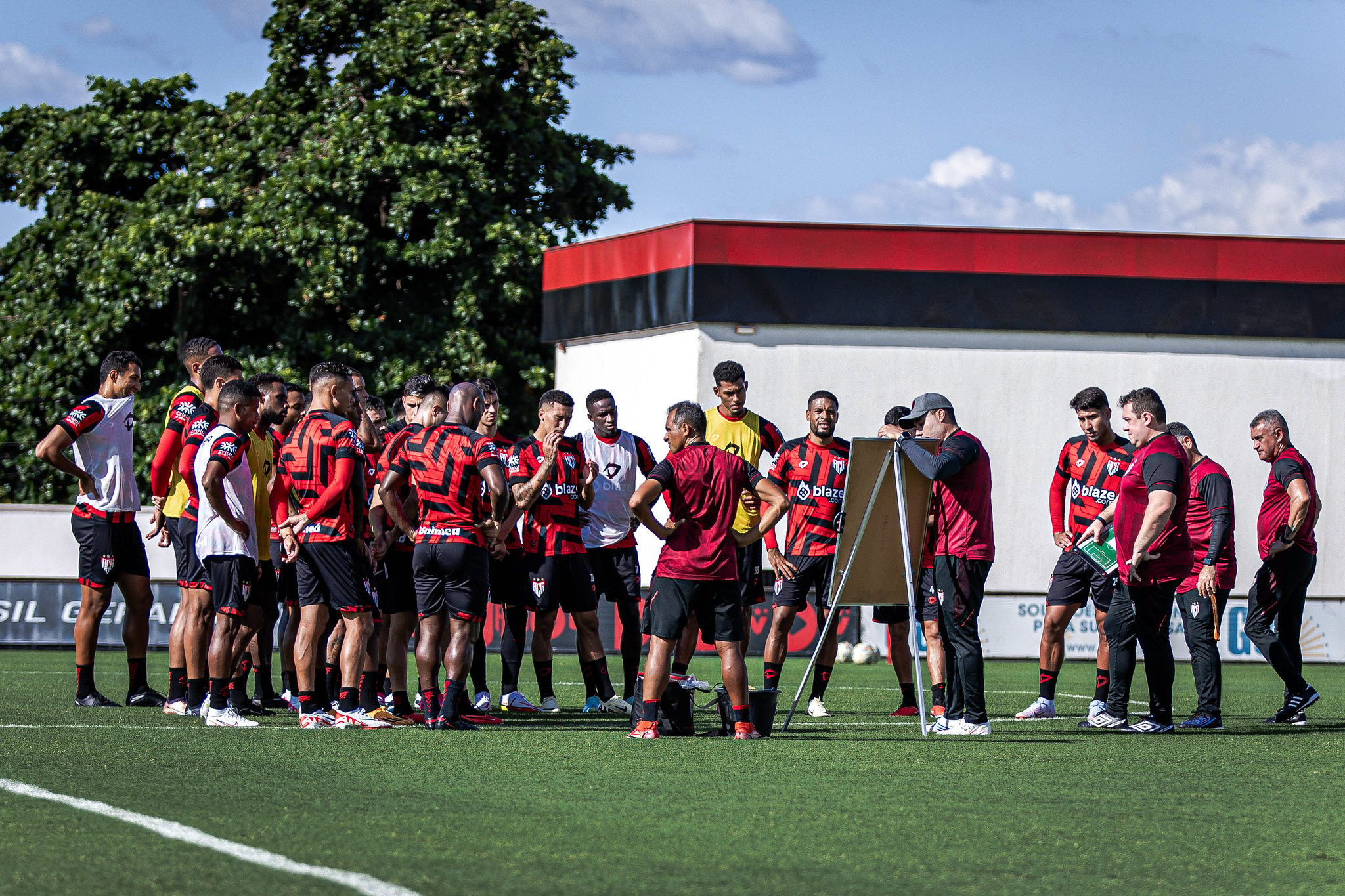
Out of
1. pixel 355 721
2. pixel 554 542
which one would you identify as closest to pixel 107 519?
pixel 355 721

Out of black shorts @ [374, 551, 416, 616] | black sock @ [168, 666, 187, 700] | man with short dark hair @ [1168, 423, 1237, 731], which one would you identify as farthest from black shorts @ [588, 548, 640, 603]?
man with short dark hair @ [1168, 423, 1237, 731]

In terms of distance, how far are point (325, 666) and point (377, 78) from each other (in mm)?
20257

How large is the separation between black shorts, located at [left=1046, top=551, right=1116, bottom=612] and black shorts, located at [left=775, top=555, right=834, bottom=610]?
155 cm

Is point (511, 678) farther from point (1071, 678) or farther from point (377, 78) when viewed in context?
point (377, 78)

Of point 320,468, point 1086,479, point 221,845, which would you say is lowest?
point 221,845

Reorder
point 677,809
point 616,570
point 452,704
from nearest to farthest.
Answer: point 677,809 → point 452,704 → point 616,570

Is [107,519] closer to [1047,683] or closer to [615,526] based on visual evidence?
[615,526]

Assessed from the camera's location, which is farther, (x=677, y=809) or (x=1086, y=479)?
(x=1086, y=479)

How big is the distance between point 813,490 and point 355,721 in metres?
3.55

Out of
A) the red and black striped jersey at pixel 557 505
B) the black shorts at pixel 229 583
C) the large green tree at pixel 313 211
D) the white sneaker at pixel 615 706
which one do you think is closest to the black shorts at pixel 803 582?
the white sneaker at pixel 615 706

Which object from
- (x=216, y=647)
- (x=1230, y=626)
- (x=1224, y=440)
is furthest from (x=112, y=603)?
(x=1224, y=440)

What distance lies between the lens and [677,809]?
6500 millimetres

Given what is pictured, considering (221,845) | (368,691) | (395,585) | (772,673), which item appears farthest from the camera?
(772,673)

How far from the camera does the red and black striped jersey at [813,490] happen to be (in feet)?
36.5
